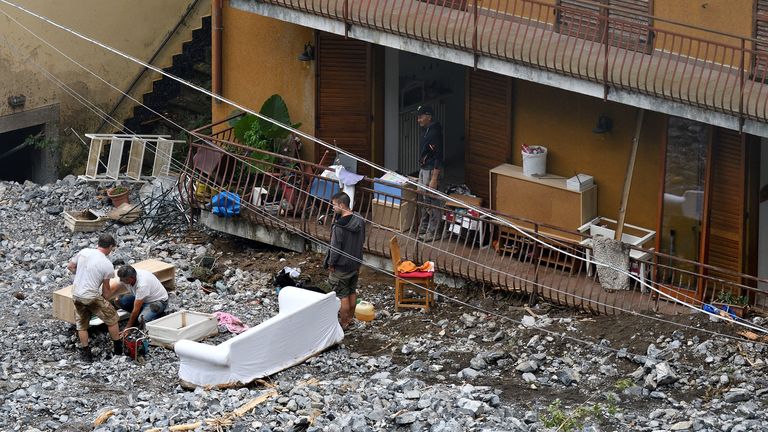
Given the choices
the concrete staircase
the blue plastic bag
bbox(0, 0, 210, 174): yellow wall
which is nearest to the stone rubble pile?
the blue plastic bag

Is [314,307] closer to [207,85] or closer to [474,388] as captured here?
[474,388]

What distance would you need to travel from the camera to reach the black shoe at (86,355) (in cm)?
2008

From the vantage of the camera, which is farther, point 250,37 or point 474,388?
point 250,37

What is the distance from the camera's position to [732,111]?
1986 cm

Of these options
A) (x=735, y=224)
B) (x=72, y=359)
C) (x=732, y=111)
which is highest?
(x=732, y=111)

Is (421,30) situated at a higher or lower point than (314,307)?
higher

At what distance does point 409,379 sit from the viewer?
62.0 feet

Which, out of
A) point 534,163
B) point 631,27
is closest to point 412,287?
point 534,163

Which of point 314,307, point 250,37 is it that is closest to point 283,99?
point 250,37

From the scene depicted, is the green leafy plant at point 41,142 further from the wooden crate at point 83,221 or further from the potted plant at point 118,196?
the wooden crate at point 83,221

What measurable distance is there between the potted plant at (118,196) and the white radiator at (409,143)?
13.6ft

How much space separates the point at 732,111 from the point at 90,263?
25.3ft

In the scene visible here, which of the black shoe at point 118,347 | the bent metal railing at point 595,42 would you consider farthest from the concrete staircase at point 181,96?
the black shoe at point 118,347

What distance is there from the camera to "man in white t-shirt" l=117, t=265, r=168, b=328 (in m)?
20.5
